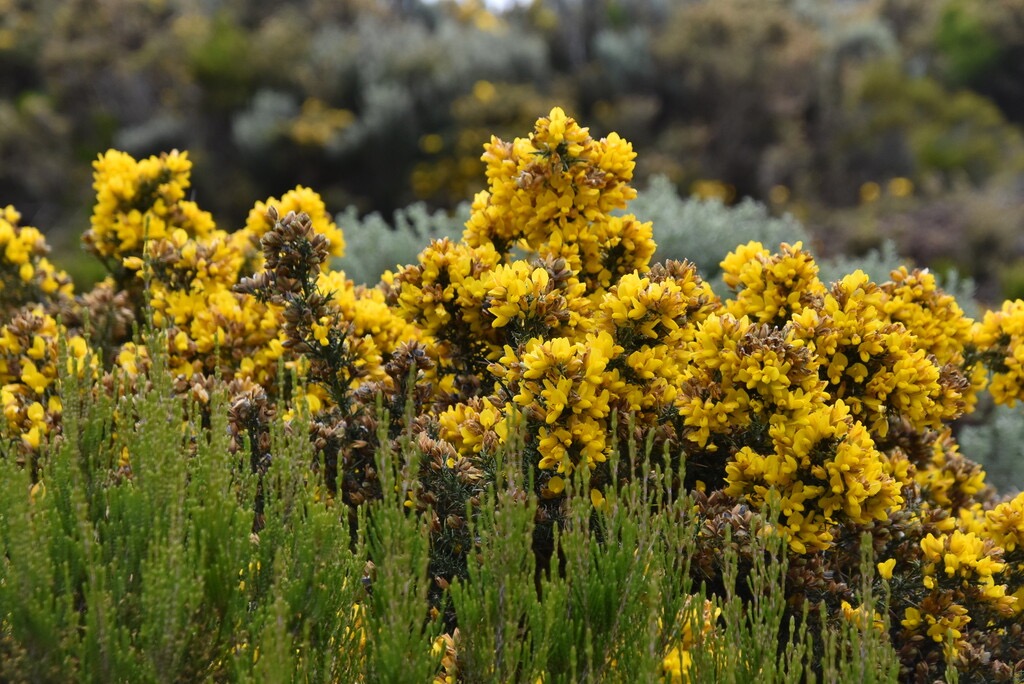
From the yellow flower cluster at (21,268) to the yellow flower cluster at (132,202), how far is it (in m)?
0.18

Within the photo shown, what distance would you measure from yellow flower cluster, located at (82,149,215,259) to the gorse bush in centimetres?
8

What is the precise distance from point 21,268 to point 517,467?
2.35 metres

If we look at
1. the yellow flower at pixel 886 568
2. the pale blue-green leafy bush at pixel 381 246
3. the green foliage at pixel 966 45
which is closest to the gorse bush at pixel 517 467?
the yellow flower at pixel 886 568

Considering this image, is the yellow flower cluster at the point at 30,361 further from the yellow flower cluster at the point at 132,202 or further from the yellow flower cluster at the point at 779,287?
the yellow flower cluster at the point at 779,287

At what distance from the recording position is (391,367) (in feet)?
8.79

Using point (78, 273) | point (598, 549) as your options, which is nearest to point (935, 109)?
point (78, 273)

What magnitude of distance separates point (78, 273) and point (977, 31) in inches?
572

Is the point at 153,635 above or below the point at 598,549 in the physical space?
below

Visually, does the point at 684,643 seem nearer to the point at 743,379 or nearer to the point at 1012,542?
the point at 743,379

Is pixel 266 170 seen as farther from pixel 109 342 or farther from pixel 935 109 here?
pixel 935 109

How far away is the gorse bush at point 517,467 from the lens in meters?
1.83

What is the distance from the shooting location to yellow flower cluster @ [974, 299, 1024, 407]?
9.45 feet

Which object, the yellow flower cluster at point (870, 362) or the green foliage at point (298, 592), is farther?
the yellow flower cluster at point (870, 362)

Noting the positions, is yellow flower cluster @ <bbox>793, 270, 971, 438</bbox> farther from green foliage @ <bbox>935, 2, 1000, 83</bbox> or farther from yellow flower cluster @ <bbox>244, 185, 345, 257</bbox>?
green foliage @ <bbox>935, 2, 1000, 83</bbox>
